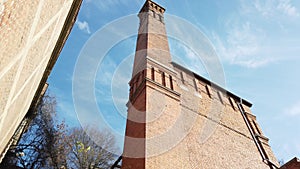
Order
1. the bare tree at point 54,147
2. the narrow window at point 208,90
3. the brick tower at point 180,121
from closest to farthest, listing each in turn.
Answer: the brick tower at point 180,121
the narrow window at point 208,90
the bare tree at point 54,147

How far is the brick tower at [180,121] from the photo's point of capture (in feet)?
18.2

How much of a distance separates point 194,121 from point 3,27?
711 centimetres

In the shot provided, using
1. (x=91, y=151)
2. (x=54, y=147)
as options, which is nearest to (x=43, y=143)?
(x=54, y=147)

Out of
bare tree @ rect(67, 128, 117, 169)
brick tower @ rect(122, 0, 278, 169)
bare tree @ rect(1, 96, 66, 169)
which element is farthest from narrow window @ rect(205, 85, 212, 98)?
bare tree @ rect(1, 96, 66, 169)

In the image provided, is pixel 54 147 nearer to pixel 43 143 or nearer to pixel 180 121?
pixel 43 143

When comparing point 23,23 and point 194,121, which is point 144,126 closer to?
point 194,121

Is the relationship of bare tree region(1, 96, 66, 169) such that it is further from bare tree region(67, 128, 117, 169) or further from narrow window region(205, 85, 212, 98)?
narrow window region(205, 85, 212, 98)

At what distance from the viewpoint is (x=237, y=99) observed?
Answer: 10.6 metres

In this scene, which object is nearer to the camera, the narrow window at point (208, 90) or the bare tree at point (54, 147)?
the narrow window at point (208, 90)

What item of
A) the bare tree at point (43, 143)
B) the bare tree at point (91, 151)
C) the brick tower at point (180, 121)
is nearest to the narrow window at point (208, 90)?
the brick tower at point (180, 121)

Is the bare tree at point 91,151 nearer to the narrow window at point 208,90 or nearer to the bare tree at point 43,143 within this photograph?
the bare tree at point 43,143

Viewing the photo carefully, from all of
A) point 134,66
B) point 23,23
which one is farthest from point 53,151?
point 23,23

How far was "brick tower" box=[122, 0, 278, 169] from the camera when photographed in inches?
219

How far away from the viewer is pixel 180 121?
21.8ft
